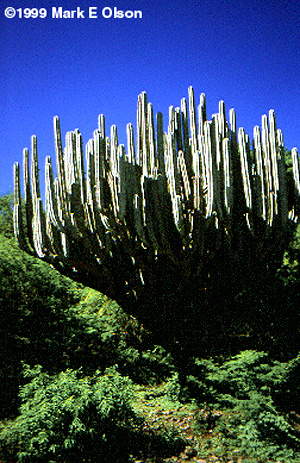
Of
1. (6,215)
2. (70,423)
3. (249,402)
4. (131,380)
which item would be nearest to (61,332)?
(131,380)

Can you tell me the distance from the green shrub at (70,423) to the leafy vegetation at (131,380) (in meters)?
0.02

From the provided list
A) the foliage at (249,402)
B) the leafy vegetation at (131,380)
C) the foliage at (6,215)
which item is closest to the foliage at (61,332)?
the leafy vegetation at (131,380)

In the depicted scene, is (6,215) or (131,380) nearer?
(131,380)

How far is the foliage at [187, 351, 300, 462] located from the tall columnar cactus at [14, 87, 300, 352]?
2.19 m

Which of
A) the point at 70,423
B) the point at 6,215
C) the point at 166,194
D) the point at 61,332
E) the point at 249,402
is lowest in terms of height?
the point at 249,402

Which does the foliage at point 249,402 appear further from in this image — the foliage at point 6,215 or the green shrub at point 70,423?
the foliage at point 6,215

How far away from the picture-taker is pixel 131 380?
7270mm

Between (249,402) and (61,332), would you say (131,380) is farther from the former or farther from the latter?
(61,332)

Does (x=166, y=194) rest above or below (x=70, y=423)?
above

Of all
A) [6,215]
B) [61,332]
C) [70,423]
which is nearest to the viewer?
[70,423]

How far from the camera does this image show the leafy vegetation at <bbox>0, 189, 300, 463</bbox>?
5688mm

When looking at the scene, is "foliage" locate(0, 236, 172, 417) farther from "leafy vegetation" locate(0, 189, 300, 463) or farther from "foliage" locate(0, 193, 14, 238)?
"foliage" locate(0, 193, 14, 238)

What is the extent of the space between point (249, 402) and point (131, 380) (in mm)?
2258

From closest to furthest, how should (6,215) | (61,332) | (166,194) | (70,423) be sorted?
(70,423) → (166,194) → (61,332) → (6,215)
